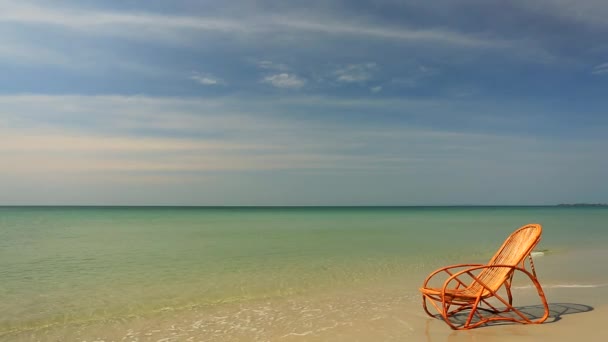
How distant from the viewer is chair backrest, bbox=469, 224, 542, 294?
5.77 metres

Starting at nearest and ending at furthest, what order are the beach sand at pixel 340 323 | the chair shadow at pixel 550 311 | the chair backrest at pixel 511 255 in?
the beach sand at pixel 340 323 → the chair backrest at pixel 511 255 → the chair shadow at pixel 550 311

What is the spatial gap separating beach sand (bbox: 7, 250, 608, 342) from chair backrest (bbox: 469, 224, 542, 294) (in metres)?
0.63

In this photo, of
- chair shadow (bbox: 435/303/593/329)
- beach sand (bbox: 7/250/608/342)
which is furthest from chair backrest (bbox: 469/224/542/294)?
beach sand (bbox: 7/250/608/342)

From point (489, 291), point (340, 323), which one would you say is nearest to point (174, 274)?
point (340, 323)

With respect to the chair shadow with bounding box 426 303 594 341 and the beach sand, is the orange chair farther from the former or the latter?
the beach sand

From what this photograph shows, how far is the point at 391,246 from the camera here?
56.9 feet

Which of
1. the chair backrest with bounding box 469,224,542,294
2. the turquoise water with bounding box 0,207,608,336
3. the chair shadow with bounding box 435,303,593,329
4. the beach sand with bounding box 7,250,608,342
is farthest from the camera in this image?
the turquoise water with bounding box 0,207,608,336

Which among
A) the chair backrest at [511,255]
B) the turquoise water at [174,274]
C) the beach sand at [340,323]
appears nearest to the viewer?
the beach sand at [340,323]

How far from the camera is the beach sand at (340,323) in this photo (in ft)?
18.0

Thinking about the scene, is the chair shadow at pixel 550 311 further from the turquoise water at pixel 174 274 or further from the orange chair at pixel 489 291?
the turquoise water at pixel 174 274

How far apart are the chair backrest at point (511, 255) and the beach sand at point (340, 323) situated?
63 cm

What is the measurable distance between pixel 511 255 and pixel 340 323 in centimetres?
283

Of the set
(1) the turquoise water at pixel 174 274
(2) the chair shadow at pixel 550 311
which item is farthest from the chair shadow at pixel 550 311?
(1) the turquoise water at pixel 174 274

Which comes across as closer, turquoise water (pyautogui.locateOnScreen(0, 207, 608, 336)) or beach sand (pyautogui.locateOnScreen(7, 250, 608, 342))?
beach sand (pyautogui.locateOnScreen(7, 250, 608, 342))
